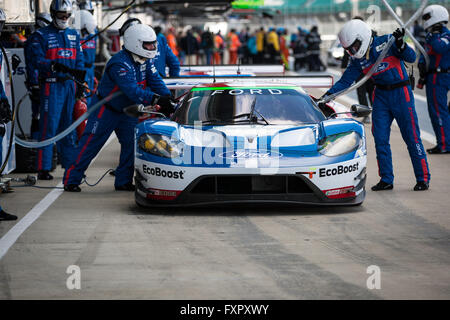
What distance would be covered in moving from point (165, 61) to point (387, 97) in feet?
15.0

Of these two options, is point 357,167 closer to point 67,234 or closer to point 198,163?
point 198,163

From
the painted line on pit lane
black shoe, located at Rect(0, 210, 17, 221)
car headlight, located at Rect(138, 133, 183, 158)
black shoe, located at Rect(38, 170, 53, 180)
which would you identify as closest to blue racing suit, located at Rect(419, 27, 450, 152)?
black shoe, located at Rect(38, 170, 53, 180)

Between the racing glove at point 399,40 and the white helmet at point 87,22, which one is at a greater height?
the racing glove at point 399,40

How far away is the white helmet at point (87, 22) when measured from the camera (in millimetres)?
13820

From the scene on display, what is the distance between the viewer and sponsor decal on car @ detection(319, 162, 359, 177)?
25.4 ft

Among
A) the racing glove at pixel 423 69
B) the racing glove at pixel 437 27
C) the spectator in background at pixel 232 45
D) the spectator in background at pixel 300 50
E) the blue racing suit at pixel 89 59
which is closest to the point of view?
the racing glove at pixel 437 27

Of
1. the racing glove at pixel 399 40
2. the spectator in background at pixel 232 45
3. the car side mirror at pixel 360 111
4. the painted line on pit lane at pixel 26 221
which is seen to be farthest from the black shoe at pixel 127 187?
the spectator in background at pixel 232 45

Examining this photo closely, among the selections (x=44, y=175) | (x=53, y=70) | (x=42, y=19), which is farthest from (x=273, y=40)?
(x=44, y=175)

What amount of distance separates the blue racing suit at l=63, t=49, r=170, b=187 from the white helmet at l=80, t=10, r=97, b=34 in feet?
14.9

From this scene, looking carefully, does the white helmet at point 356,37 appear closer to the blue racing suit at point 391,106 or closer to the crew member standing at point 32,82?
the blue racing suit at point 391,106

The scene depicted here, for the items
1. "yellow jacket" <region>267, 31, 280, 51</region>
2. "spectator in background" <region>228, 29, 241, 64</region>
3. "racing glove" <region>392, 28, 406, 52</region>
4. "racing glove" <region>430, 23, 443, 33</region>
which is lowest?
"spectator in background" <region>228, 29, 241, 64</region>

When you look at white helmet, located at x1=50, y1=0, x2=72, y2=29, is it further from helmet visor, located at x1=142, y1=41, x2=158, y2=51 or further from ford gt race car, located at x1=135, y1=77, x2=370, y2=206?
ford gt race car, located at x1=135, y1=77, x2=370, y2=206

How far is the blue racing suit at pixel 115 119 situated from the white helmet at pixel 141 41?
14 centimetres

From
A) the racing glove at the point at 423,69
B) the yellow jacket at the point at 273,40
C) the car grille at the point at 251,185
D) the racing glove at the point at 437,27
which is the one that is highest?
the racing glove at the point at 437,27
